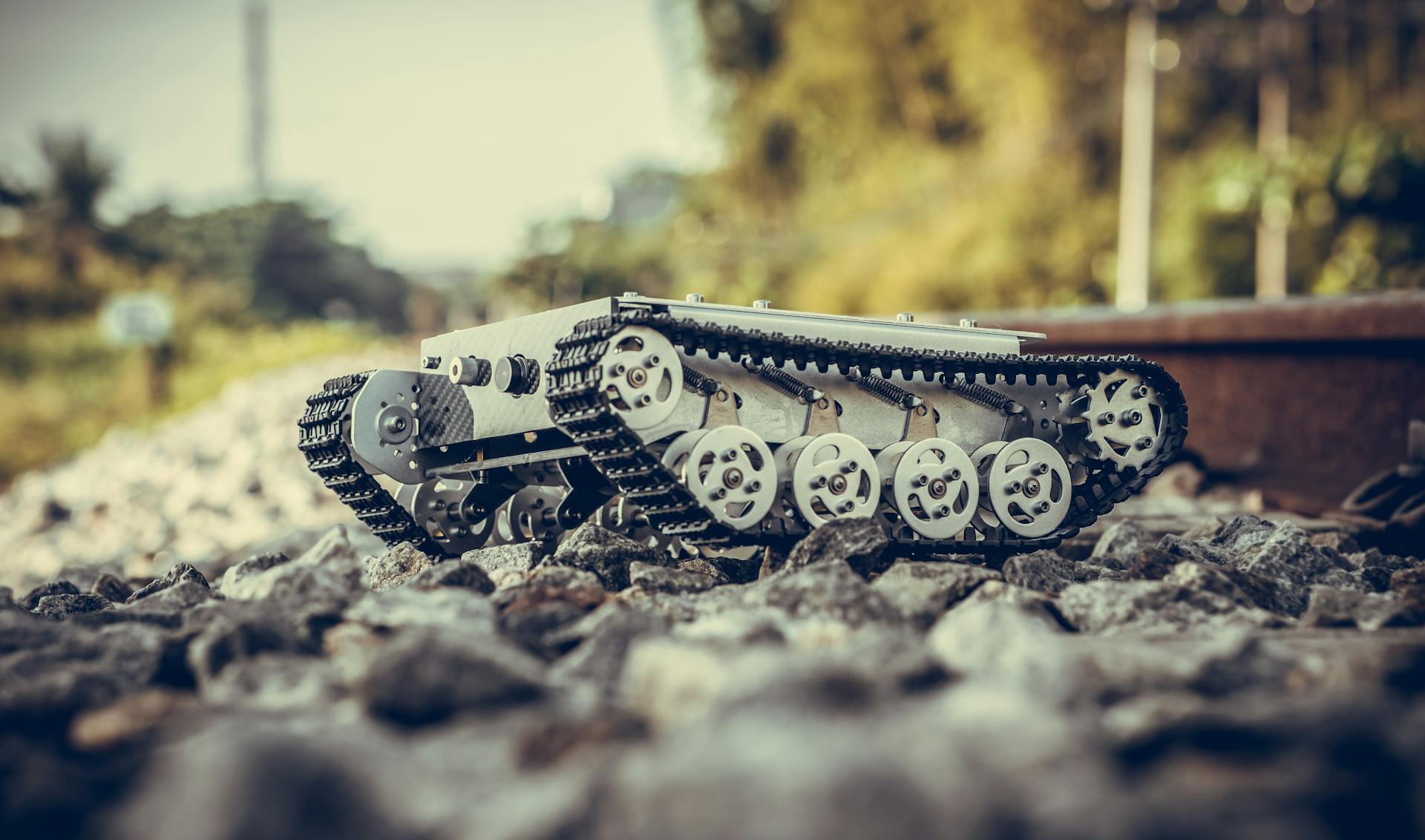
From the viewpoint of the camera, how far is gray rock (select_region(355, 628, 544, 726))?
120 inches

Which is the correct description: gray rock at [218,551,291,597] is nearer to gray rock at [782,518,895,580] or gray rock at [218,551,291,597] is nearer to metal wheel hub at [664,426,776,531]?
metal wheel hub at [664,426,776,531]

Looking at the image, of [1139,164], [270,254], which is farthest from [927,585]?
[270,254]

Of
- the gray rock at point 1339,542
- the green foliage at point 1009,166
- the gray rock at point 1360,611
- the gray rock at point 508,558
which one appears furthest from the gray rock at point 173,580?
the green foliage at point 1009,166

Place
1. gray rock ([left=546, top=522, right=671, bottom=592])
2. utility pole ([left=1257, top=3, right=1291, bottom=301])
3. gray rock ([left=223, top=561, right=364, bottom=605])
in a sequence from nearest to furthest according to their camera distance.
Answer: gray rock ([left=223, top=561, right=364, bottom=605])
gray rock ([left=546, top=522, right=671, bottom=592])
utility pole ([left=1257, top=3, right=1291, bottom=301])

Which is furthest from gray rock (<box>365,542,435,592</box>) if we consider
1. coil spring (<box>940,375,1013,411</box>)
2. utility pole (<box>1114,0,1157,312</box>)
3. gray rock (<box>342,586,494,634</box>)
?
utility pole (<box>1114,0,1157,312</box>)

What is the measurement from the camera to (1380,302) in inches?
335

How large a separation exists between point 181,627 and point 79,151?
39.2 meters

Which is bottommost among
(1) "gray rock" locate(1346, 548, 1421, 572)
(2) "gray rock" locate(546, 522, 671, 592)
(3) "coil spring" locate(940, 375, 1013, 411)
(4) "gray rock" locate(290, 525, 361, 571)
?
(1) "gray rock" locate(1346, 548, 1421, 572)

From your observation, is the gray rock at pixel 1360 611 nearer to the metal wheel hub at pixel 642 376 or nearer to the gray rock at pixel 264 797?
the metal wheel hub at pixel 642 376

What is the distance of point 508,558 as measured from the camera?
19.4 ft

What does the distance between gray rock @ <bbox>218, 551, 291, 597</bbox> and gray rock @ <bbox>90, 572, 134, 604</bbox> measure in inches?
32.4

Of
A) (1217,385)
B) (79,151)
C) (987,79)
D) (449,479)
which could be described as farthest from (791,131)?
A: (449,479)

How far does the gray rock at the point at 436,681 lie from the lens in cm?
305

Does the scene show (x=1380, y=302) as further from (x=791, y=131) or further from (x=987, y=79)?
(x=791, y=131)
